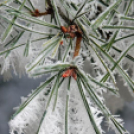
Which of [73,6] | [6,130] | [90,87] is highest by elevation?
[73,6]

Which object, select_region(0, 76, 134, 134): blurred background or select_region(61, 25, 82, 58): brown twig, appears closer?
select_region(61, 25, 82, 58): brown twig

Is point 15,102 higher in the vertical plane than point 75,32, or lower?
lower

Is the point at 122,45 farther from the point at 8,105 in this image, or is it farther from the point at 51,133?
the point at 8,105

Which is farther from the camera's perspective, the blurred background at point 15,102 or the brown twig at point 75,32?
the blurred background at point 15,102

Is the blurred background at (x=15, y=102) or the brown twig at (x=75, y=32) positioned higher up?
the brown twig at (x=75, y=32)

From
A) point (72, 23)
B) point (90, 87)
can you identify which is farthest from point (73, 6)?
point (90, 87)

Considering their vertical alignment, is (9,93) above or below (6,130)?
above

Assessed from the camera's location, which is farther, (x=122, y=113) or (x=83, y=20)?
(x=122, y=113)

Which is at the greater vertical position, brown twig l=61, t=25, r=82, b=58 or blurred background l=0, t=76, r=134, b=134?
brown twig l=61, t=25, r=82, b=58

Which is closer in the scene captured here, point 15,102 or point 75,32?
point 75,32
